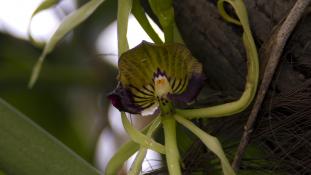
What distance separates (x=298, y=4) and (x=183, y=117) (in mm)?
165

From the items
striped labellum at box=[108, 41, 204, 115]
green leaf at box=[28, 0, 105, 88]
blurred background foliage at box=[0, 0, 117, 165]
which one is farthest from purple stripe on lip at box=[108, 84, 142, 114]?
blurred background foliage at box=[0, 0, 117, 165]

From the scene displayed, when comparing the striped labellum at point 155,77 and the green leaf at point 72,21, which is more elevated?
the green leaf at point 72,21

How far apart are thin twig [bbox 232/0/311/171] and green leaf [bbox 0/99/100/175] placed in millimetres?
158

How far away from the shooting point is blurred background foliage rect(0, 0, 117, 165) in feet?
4.96

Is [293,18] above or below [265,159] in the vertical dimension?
above

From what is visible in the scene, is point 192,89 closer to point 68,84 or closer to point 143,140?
point 143,140

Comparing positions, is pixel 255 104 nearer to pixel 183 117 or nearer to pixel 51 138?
pixel 183 117

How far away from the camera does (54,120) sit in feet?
5.08

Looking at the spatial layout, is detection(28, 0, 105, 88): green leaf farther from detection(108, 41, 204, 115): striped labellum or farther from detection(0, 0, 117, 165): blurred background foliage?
detection(0, 0, 117, 165): blurred background foliage

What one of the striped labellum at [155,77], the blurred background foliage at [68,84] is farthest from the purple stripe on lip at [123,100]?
the blurred background foliage at [68,84]

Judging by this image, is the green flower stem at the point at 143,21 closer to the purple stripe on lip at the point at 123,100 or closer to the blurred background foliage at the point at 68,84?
the purple stripe on lip at the point at 123,100

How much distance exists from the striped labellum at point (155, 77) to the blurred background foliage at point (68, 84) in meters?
0.73

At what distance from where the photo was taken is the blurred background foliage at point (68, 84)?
4.96 feet

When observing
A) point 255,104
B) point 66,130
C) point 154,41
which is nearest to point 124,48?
point 154,41
